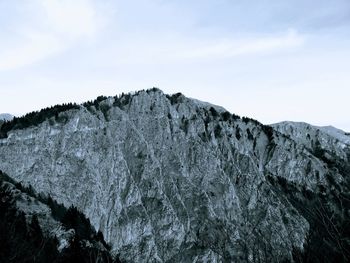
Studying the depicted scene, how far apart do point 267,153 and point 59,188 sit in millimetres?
79559

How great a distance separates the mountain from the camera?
107 m

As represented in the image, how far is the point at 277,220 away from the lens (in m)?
126

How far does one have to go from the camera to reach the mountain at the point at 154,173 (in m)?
107

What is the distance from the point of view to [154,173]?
12262cm

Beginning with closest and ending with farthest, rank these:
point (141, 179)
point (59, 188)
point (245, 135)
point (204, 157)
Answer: point (59, 188), point (141, 179), point (204, 157), point (245, 135)

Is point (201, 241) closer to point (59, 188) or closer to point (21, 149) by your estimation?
point (59, 188)

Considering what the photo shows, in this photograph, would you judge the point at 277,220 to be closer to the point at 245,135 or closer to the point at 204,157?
the point at 204,157

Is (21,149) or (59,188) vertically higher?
(21,149)

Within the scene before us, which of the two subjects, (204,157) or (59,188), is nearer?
(59,188)

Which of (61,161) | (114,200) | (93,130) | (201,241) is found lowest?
(201,241)

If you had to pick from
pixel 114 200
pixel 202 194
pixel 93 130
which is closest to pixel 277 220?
pixel 202 194

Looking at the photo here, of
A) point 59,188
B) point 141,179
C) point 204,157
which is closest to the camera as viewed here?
point 59,188

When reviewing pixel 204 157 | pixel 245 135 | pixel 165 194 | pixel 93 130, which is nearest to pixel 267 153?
pixel 245 135

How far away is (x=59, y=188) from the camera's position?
106 m
